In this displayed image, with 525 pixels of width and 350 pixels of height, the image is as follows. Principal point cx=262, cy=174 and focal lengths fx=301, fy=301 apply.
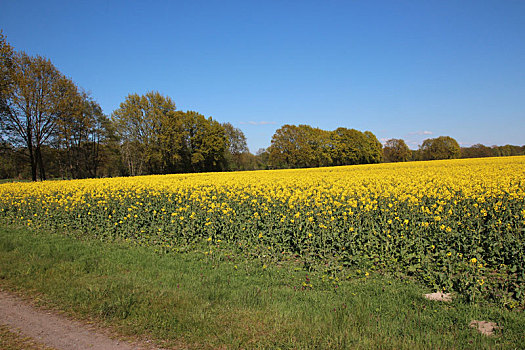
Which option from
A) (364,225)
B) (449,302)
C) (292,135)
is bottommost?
(449,302)

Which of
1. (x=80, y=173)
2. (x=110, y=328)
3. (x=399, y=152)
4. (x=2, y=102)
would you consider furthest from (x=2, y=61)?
(x=399, y=152)

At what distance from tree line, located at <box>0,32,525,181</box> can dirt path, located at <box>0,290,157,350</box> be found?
33.6 meters

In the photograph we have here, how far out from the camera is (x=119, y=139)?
4962cm

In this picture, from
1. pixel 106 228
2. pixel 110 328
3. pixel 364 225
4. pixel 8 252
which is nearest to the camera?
pixel 110 328

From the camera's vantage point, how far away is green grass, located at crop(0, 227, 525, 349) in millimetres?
3916

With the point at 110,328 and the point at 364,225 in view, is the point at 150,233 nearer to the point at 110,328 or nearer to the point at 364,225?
the point at 110,328

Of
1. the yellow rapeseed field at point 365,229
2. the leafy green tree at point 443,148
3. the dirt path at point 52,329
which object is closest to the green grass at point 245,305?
the dirt path at point 52,329

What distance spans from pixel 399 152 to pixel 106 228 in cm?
12095

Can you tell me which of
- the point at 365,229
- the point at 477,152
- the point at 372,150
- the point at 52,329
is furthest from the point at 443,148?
the point at 52,329

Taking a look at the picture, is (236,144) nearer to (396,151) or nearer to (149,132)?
(149,132)

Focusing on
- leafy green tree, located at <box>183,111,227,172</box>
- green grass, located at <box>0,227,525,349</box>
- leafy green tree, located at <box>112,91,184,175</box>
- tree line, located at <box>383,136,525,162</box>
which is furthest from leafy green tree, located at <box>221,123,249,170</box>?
green grass, located at <box>0,227,525,349</box>

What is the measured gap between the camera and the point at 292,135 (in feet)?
242

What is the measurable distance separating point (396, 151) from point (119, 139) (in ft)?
332

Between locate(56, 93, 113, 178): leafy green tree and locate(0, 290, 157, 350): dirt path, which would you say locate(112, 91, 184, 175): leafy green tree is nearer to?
locate(56, 93, 113, 178): leafy green tree
